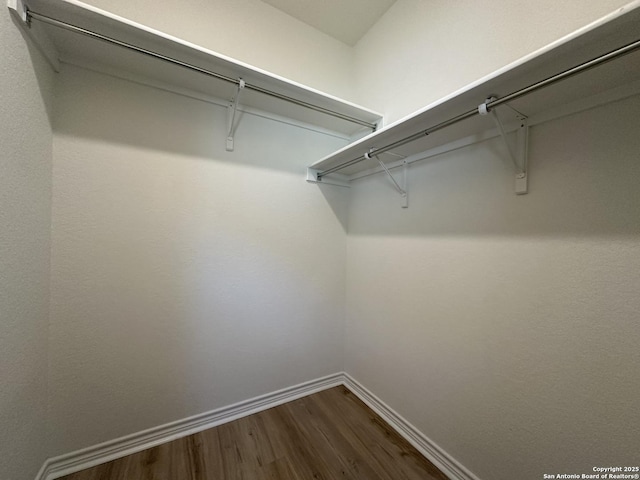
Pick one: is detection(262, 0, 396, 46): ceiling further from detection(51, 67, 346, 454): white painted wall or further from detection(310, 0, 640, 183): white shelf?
detection(310, 0, 640, 183): white shelf

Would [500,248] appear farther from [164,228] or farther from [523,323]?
[164,228]

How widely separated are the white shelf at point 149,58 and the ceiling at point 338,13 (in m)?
0.77

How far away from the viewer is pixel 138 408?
1379 millimetres

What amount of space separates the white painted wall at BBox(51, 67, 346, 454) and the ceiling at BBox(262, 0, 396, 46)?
833 mm

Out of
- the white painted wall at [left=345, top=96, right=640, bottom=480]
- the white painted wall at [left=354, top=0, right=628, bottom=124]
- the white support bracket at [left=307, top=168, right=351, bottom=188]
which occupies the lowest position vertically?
the white painted wall at [left=345, top=96, right=640, bottom=480]

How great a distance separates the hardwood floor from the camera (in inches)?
49.3

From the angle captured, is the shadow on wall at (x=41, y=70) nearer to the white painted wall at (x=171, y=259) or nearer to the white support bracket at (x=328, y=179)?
the white painted wall at (x=171, y=259)

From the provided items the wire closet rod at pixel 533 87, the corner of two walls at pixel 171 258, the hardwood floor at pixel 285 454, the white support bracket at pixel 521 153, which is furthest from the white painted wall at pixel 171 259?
the white support bracket at pixel 521 153

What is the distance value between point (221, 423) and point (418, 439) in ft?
4.10

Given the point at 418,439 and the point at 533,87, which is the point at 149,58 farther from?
the point at 418,439

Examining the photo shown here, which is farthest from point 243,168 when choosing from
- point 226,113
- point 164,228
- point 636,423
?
point 636,423

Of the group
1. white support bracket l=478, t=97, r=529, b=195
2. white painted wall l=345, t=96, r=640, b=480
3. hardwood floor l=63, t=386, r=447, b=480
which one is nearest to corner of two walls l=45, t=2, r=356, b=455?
hardwood floor l=63, t=386, r=447, b=480

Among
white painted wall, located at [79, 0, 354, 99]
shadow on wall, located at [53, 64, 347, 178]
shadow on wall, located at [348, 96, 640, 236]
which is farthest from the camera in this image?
white painted wall, located at [79, 0, 354, 99]

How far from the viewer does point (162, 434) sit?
1.43 metres
